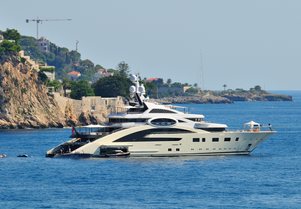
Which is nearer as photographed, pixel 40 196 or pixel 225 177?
pixel 40 196

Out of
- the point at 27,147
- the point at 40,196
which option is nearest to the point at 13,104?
the point at 27,147

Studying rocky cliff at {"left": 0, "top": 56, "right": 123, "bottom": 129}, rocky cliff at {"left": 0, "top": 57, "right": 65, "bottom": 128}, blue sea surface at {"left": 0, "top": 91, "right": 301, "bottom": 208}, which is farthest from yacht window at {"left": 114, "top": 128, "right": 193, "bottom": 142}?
rocky cliff at {"left": 0, "top": 57, "right": 65, "bottom": 128}

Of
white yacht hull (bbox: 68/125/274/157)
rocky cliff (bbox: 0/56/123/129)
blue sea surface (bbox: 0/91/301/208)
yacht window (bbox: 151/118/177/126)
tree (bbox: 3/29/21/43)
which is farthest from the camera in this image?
tree (bbox: 3/29/21/43)

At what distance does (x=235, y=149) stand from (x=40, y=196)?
29988mm

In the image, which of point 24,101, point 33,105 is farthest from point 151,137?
point 33,105

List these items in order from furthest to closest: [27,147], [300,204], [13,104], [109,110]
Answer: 1. [109,110]
2. [13,104]
3. [27,147]
4. [300,204]

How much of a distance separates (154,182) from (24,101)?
8557cm

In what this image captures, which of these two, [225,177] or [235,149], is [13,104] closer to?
[235,149]

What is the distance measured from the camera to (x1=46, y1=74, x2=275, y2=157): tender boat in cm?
10031

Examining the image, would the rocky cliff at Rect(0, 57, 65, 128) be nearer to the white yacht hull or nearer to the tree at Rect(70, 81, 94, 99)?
the tree at Rect(70, 81, 94, 99)

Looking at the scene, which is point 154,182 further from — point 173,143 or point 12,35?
point 12,35

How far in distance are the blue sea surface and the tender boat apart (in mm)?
1353

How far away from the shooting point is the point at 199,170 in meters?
92.4

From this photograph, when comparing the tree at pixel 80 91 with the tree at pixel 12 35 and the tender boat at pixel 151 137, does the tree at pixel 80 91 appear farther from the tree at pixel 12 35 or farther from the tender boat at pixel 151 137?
the tender boat at pixel 151 137
